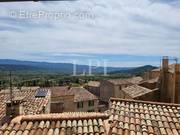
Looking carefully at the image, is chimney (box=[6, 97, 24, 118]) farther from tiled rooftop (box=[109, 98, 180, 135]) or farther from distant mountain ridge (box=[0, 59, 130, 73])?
tiled rooftop (box=[109, 98, 180, 135])

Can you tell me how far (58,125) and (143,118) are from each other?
2088mm

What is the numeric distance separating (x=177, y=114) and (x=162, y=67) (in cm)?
1214

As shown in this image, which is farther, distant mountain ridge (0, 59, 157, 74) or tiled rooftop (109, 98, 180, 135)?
distant mountain ridge (0, 59, 157, 74)

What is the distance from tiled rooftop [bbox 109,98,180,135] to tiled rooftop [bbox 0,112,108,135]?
38 cm

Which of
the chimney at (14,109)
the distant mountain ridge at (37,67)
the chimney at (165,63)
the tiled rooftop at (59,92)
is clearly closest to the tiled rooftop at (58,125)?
the chimney at (14,109)

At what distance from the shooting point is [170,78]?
1786cm

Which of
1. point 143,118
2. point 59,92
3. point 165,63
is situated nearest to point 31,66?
point 59,92

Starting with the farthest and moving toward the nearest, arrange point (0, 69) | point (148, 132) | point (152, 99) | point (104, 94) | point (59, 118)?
1. point (104, 94)
2. point (152, 99)
3. point (0, 69)
4. point (59, 118)
5. point (148, 132)

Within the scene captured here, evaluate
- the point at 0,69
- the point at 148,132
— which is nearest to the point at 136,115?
the point at 148,132

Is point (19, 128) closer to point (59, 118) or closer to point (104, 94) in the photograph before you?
point (59, 118)

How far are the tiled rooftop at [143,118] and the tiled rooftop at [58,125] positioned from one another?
0.38 meters

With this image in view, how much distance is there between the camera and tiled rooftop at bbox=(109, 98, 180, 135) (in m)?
5.96

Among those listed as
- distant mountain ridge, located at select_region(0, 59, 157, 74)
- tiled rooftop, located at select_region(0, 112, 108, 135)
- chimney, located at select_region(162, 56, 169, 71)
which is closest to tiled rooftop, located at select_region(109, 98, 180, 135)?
tiled rooftop, located at select_region(0, 112, 108, 135)

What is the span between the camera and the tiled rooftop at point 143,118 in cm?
596
